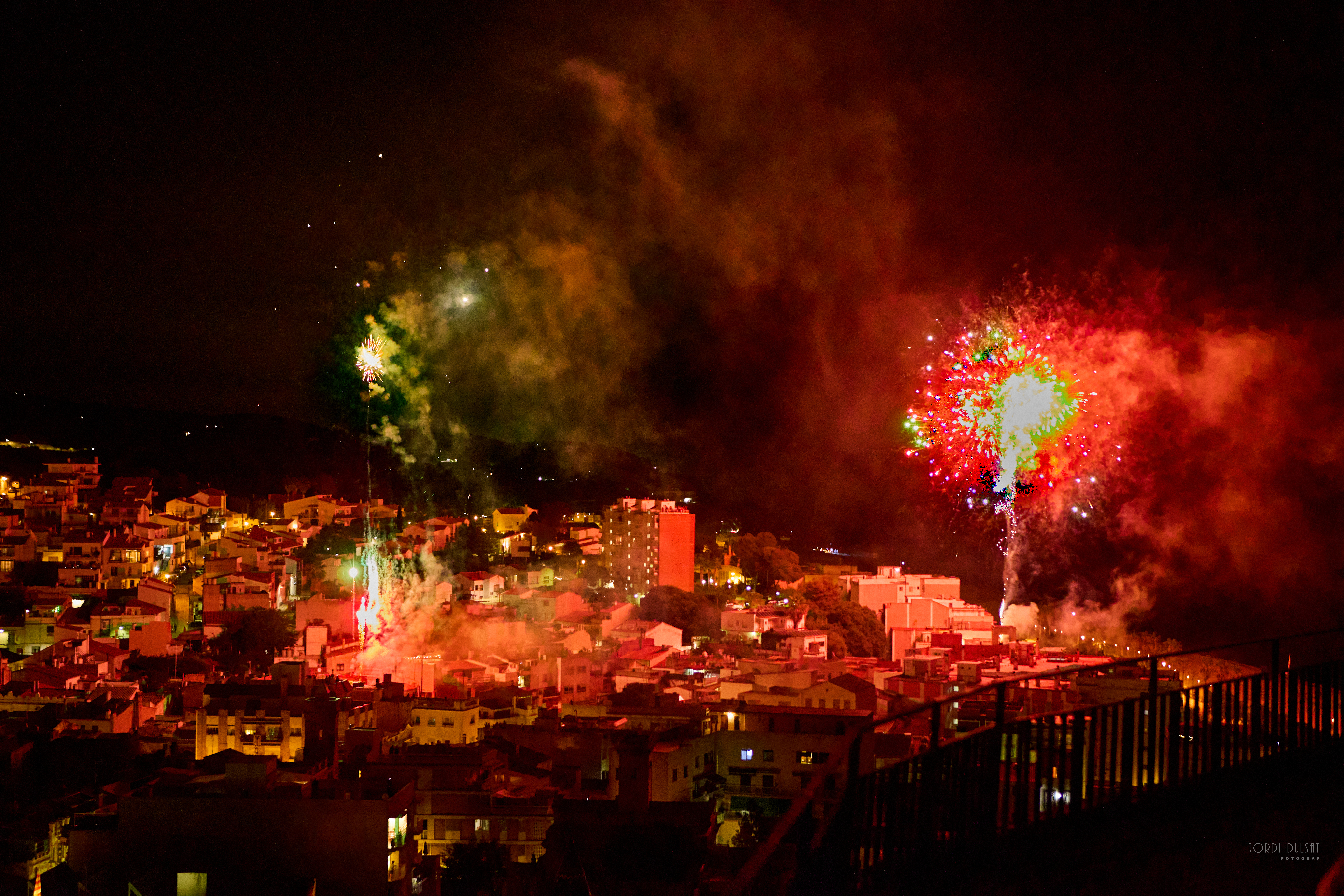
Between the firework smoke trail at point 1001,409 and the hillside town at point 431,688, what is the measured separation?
1820mm

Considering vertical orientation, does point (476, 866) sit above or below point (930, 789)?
below

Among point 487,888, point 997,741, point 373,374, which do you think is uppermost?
point 373,374

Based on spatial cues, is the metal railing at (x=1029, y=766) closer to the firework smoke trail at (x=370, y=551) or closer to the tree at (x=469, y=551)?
the firework smoke trail at (x=370, y=551)

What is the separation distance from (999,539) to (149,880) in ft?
44.3

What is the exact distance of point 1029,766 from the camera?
2.30 meters

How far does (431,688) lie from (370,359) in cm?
365

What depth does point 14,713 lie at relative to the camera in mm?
8898

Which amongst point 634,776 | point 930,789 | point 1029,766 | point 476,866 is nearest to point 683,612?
point 634,776

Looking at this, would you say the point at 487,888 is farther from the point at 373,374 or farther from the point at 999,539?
the point at 999,539

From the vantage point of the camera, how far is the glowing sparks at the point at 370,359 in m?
11.2

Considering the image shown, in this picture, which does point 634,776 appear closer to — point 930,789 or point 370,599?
point 930,789

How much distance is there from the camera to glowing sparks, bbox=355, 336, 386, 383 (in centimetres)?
1122

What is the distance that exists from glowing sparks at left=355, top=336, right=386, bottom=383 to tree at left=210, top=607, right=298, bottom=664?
2964 millimetres

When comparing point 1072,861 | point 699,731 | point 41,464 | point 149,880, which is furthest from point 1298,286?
point 41,464
